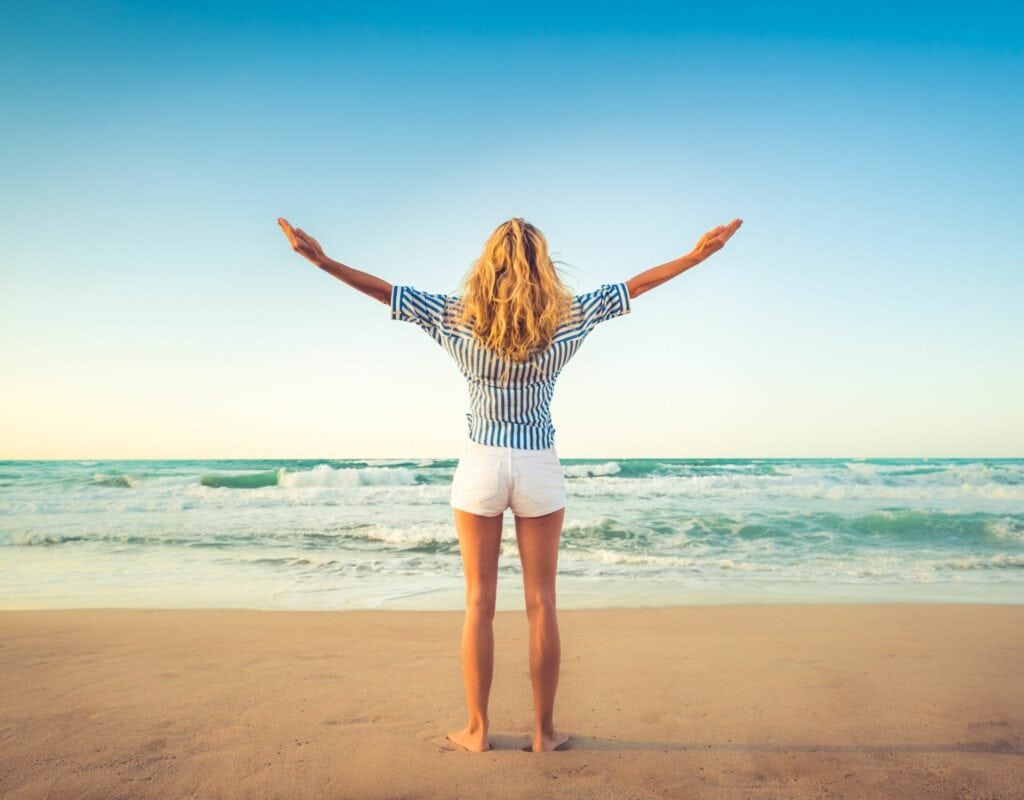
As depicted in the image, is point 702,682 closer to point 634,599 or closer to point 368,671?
point 368,671

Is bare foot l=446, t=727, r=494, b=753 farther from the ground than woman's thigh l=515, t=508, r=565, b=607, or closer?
closer

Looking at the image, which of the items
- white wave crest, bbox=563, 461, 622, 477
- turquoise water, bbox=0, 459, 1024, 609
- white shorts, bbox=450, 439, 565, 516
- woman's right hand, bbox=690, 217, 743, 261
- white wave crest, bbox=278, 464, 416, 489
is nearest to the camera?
Result: white shorts, bbox=450, 439, 565, 516

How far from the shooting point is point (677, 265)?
9.25 feet

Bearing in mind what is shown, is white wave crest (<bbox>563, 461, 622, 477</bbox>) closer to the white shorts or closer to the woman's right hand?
the woman's right hand

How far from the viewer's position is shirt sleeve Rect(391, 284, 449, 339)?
2654mm

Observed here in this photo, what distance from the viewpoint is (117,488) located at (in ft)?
67.7

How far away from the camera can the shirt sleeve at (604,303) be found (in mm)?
2750

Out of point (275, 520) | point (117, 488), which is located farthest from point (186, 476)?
point (275, 520)

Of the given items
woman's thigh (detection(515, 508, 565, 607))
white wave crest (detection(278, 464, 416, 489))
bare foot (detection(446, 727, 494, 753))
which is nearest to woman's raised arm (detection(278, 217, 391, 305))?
woman's thigh (detection(515, 508, 565, 607))

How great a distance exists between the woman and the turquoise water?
3222 millimetres

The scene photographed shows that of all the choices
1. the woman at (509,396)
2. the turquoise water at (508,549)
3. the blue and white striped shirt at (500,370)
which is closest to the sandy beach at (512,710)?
the woman at (509,396)

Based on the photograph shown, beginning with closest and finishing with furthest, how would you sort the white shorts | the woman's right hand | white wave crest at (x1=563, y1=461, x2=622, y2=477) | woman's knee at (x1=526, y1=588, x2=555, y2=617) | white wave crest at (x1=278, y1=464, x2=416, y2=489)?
the white shorts → woman's knee at (x1=526, y1=588, x2=555, y2=617) → the woman's right hand → white wave crest at (x1=278, y1=464, x2=416, y2=489) → white wave crest at (x1=563, y1=461, x2=622, y2=477)

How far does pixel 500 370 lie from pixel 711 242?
1.05 meters

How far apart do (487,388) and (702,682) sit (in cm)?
214
